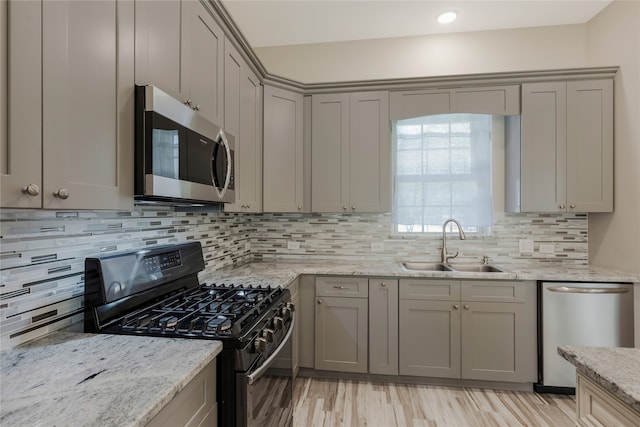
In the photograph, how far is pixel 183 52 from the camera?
1.46 m

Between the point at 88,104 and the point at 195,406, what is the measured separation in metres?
0.96

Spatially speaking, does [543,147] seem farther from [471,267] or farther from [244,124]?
[244,124]

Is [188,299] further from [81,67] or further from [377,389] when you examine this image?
[377,389]

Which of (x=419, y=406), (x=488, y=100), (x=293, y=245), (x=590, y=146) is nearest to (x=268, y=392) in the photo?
(x=419, y=406)

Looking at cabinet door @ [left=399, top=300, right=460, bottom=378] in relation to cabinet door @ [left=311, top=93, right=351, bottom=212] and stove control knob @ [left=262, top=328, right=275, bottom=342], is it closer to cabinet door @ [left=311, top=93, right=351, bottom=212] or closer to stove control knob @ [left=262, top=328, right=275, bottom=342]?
cabinet door @ [left=311, top=93, right=351, bottom=212]

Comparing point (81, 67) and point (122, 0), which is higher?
point (122, 0)

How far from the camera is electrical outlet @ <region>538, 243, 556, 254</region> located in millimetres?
2775

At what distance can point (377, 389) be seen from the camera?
7.83 feet

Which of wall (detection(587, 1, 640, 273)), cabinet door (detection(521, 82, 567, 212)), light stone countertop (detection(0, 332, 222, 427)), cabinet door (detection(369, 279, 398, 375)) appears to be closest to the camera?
light stone countertop (detection(0, 332, 222, 427))

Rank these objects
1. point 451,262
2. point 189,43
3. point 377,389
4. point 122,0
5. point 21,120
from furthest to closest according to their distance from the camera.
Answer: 1. point 451,262
2. point 377,389
3. point 189,43
4. point 122,0
5. point 21,120

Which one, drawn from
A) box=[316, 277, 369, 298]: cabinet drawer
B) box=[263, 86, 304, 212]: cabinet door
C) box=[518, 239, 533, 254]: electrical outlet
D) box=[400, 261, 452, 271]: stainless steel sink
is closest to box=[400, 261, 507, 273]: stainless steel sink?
box=[400, 261, 452, 271]: stainless steel sink

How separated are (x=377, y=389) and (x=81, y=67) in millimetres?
2517

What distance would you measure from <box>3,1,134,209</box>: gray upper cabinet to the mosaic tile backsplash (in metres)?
0.37

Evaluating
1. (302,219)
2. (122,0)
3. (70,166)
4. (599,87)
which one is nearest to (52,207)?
(70,166)
